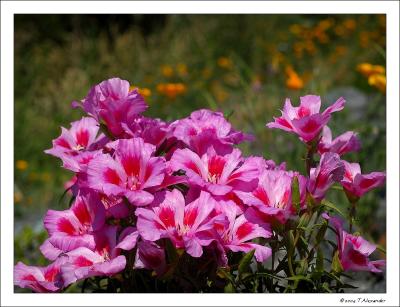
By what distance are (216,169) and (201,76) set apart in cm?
453

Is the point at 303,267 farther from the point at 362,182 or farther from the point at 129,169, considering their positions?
the point at 129,169

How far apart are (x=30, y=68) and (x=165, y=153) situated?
423 centimetres

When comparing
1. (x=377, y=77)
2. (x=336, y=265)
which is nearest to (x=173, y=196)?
(x=336, y=265)

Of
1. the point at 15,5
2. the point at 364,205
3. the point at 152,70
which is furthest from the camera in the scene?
the point at 152,70

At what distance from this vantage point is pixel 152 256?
1.25m

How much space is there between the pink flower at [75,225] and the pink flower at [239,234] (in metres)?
0.26

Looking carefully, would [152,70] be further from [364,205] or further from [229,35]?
[364,205]

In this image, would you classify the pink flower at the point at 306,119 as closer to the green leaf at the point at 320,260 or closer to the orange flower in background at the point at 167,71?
the green leaf at the point at 320,260

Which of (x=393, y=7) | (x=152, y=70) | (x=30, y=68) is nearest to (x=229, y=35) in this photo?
(x=152, y=70)

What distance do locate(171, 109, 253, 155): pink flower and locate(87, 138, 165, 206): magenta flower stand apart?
0.11 metres

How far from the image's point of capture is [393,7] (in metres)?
2.28

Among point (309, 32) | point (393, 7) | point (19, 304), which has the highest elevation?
point (309, 32)

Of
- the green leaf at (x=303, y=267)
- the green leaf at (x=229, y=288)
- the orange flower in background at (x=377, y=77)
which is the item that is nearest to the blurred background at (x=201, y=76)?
the orange flower in background at (x=377, y=77)

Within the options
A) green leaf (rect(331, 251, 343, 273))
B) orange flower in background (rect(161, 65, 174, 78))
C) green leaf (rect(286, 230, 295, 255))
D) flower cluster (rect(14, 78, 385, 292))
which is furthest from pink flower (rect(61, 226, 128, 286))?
orange flower in background (rect(161, 65, 174, 78))
